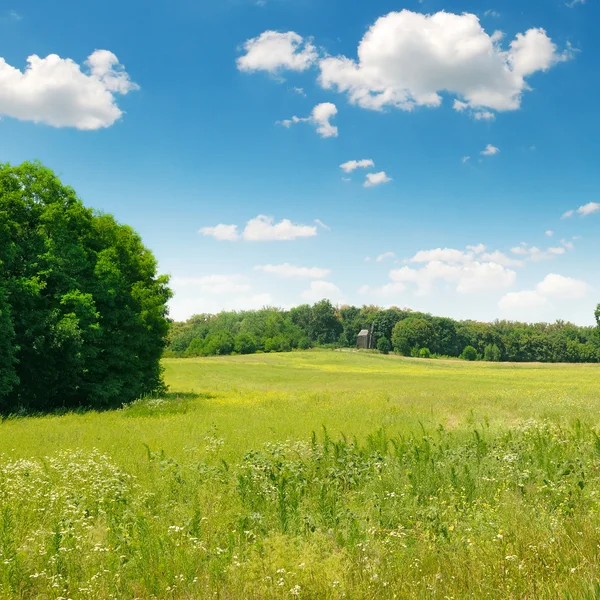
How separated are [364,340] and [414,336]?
850 inches

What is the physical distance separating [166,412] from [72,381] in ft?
23.2

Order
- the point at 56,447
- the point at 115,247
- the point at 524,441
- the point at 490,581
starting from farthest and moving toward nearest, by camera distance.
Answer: the point at 115,247
the point at 56,447
the point at 524,441
the point at 490,581

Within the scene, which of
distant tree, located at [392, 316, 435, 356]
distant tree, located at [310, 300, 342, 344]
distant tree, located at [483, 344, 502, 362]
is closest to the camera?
distant tree, located at [392, 316, 435, 356]

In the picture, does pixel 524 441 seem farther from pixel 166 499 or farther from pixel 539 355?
pixel 539 355

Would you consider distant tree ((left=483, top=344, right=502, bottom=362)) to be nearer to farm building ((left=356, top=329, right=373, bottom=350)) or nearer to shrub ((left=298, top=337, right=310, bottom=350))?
farm building ((left=356, top=329, right=373, bottom=350))

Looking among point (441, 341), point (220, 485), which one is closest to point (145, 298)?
point (220, 485)

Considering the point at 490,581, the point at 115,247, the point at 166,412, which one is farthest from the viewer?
the point at 115,247

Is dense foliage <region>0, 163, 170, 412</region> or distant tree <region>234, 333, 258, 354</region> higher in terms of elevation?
dense foliage <region>0, 163, 170, 412</region>

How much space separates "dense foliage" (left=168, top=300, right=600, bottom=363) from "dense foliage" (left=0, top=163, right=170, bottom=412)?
10000cm

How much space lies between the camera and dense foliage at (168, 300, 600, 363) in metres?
144

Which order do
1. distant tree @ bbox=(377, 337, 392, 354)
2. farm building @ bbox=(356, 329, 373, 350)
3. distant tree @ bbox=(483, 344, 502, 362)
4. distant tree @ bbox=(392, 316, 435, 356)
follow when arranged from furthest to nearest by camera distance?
farm building @ bbox=(356, 329, 373, 350), distant tree @ bbox=(377, 337, 392, 354), distant tree @ bbox=(483, 344, 502, 362), distant tree @ bbox=(392, 316, 435, 356)

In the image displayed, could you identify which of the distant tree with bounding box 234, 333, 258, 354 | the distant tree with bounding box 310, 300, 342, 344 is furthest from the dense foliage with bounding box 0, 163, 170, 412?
the distant tree with bounding box 310, 300, 342, 344

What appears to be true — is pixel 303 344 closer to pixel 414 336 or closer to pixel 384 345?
pixel 384 345

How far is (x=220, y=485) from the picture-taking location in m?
9.77
